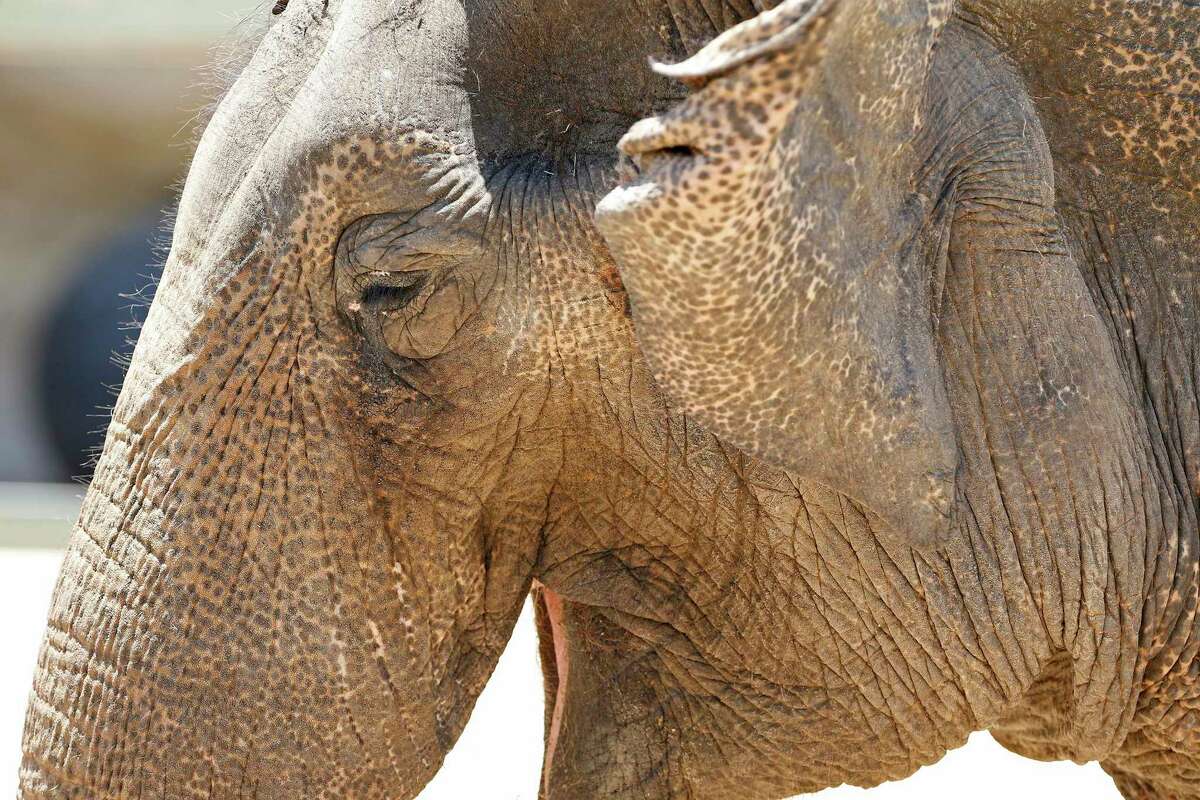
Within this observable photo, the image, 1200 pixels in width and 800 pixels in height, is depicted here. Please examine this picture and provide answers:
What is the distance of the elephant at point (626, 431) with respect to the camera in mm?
1387

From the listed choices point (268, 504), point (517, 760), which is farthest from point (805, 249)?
point (517, 760)

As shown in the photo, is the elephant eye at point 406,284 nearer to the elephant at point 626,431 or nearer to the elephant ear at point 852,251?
the elephant at point 626,431

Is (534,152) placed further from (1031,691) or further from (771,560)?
(1031,691)

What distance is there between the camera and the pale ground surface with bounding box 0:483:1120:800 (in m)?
2.87

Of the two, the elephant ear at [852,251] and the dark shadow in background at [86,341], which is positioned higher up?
the elephant ear at [852,251]

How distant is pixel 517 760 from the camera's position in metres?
3.01

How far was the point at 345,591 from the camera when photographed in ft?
4.74

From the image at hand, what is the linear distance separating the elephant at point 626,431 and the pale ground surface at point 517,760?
4.14ft

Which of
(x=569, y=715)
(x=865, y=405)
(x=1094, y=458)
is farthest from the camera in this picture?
(x=569, y=715)

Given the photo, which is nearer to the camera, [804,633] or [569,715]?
[804,633]

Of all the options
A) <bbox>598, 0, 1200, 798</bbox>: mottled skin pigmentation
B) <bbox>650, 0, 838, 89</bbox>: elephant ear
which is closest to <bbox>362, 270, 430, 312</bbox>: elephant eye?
<bbox>598, 0, 1200, 798</bbox>: mottled skin pigmentation

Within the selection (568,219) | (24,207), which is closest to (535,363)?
(568,219)

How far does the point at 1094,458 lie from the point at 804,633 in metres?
0.33

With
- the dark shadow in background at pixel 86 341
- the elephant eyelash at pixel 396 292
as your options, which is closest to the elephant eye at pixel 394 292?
the elephant eyelash at pixel 396 292
